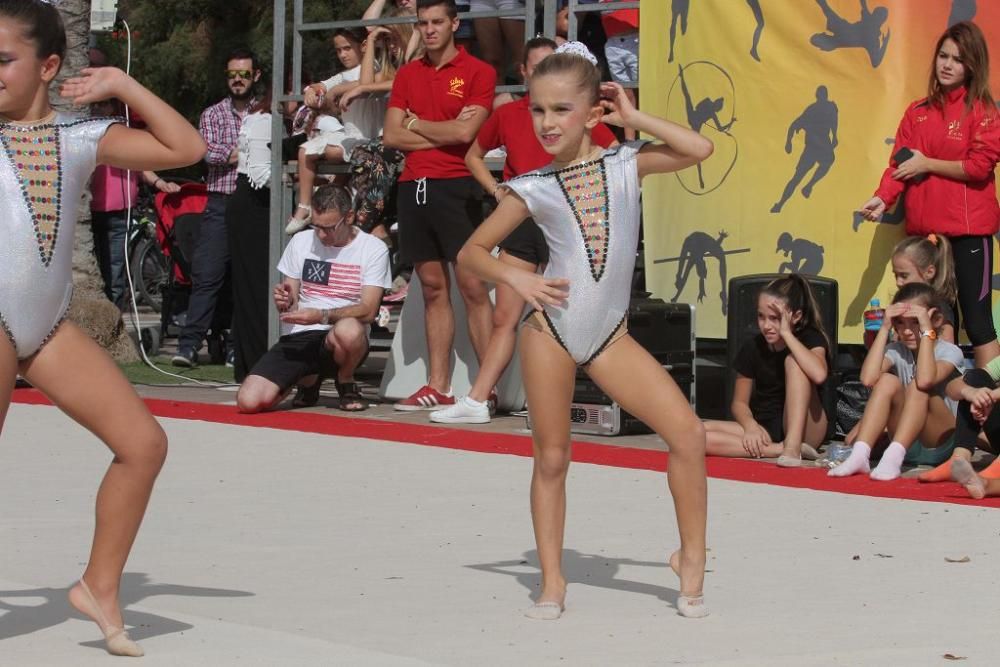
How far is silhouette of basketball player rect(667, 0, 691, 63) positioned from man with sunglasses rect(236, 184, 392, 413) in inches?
83.8

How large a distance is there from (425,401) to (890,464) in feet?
11.0

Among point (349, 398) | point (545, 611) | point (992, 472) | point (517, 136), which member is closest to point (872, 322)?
point (992, 472)

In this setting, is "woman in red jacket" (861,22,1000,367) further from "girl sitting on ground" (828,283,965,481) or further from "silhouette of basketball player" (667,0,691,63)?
"silhouette of basketball player" (667,0,691,63)

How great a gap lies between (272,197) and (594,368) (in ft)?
21.6

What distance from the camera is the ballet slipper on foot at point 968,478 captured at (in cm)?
689

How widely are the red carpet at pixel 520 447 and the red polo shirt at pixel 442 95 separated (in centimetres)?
154

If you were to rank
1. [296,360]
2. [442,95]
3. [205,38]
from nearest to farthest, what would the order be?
[442,95] < [296,360] < [205,38]

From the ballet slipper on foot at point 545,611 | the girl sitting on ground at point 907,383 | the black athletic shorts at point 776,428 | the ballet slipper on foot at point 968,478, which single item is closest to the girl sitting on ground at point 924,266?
the girl sitting on ground at point 907,383

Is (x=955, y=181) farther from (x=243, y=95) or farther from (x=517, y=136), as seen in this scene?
(x=243, y=95)

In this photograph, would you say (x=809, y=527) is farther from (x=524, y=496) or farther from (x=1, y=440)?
(x=1, y=440)

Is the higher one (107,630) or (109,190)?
(109,190)

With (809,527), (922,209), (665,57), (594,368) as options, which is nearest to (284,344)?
(665,57)

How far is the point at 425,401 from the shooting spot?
1001 centimetres

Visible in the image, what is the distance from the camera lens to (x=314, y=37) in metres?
24.2
